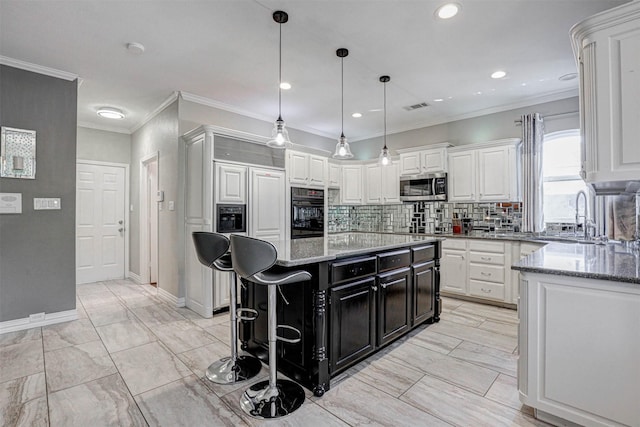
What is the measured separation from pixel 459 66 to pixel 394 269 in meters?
2.38

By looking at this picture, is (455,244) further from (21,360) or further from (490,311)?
(21,360)

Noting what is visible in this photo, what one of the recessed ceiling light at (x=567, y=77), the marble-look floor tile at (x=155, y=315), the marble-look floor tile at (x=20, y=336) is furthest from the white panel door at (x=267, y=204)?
the recessed ceiling light at (x=567, y=77)

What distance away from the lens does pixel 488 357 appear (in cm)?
260

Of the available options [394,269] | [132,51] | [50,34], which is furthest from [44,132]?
[394,269]

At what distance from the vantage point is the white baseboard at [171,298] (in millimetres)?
3994

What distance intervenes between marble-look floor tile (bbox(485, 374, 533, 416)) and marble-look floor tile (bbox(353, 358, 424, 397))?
19.2 inches

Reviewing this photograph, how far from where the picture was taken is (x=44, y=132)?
3.33m

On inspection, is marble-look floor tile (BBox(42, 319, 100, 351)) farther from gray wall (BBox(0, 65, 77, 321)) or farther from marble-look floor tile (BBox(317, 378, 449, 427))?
marble-look floor tile (BBox(317, 378, 449, 427))

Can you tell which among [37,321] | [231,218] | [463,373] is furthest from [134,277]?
[463,373]

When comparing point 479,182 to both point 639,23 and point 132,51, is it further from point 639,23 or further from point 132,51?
point 132,51

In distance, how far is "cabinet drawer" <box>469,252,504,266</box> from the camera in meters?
3.98

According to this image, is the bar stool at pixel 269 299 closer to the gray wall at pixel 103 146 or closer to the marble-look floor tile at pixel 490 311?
the marble-look floor tile at pixel 490 311

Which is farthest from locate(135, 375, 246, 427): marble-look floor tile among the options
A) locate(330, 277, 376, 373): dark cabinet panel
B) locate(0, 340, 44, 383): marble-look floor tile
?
locate(0, 340, 44, 383): marble-look floor tile

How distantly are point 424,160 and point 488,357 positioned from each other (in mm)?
3210
